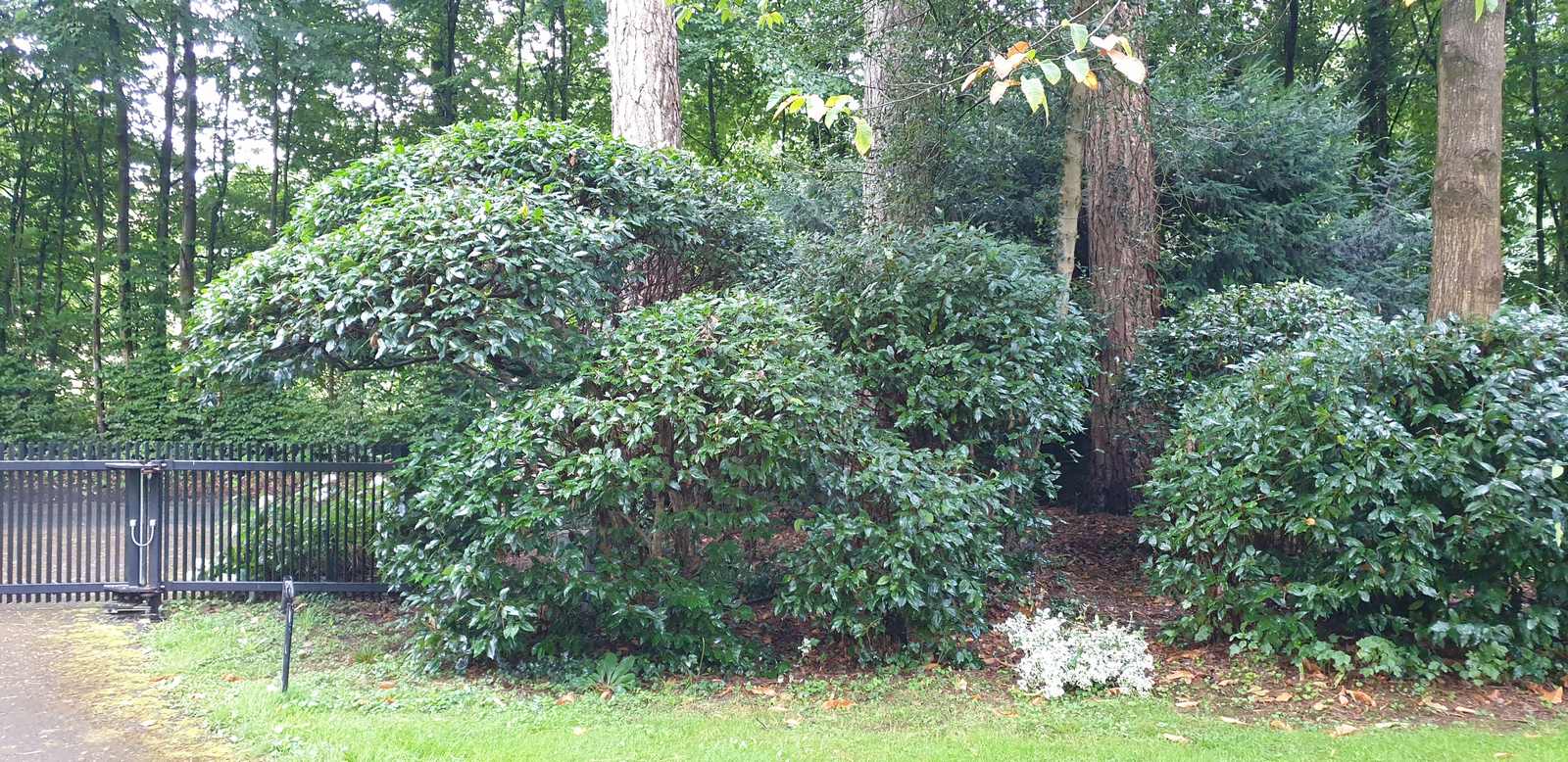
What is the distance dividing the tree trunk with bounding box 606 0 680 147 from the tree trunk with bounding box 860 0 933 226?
186cm

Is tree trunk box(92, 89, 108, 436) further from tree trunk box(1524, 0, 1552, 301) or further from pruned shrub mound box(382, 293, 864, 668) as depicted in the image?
tree trunk box(1524, 0, 1552, 301)

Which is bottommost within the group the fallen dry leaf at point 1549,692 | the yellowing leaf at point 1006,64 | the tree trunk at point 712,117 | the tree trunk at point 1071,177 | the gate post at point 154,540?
the fallen dry leaf at point 1549,692

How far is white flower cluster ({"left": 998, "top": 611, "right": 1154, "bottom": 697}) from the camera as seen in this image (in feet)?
16.5

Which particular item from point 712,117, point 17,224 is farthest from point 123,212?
point 712,117

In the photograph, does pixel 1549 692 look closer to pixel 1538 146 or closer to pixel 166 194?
pixel 1538 146

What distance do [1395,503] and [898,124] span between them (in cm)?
517

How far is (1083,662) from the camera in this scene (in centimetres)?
509

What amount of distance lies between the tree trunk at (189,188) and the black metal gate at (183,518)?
408 inches

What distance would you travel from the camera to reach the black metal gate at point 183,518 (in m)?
6.86

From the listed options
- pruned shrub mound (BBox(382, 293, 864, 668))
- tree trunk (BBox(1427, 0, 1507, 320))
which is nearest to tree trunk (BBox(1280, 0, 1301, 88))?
tree trunk (BBox(1427, 0, 1507, 320))

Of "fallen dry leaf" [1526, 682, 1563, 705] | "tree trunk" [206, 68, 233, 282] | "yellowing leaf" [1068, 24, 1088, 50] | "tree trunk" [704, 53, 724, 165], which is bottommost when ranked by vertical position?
"fallen dry leaf" [1526, 682, 1563, 705]

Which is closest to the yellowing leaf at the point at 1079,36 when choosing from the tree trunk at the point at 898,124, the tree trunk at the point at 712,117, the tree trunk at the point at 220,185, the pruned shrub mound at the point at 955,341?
the pruned shrub mound at the point at 955,341

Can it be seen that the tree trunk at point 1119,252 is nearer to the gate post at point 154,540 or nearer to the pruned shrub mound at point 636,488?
the pruned shrub mound at point 636,488

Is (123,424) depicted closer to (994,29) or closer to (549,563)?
(549,563)
